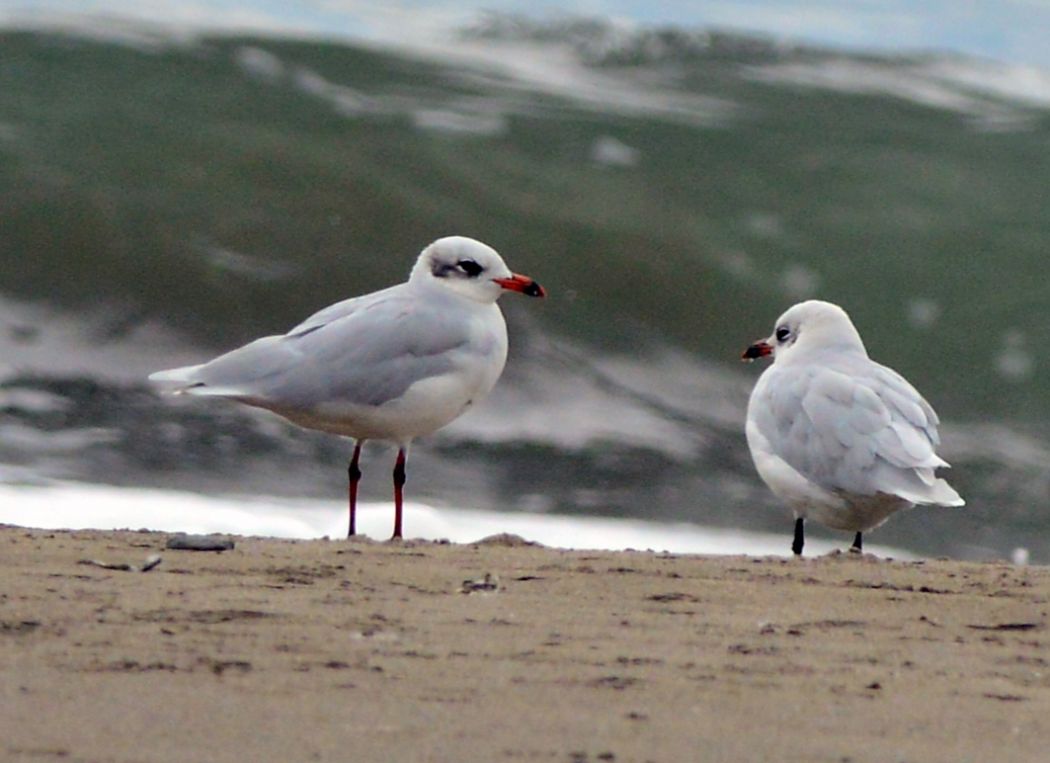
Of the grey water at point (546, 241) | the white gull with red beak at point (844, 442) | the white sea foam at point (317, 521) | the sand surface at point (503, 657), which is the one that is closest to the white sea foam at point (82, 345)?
the grey water at point (546, 241)

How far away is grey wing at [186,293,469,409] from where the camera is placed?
22.0 feet

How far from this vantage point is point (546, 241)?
13.8 m

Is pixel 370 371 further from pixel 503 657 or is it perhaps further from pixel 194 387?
pixel 503 657

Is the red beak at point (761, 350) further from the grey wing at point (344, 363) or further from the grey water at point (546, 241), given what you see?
the grey water at point (546, 241)

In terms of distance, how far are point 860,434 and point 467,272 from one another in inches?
59.1

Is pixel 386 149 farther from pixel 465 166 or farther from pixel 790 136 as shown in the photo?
pixel 790 136

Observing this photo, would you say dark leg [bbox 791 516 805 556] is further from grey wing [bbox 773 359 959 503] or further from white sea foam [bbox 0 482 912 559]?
white sea foam [bbox 0 482 912 559]

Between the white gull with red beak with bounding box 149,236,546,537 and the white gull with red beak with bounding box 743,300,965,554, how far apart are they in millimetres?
965

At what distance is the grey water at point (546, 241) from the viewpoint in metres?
10.5

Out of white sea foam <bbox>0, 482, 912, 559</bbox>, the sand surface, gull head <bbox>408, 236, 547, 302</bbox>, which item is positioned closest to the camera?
the sand surface

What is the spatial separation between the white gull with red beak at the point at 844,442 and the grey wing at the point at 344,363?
1.07 meters

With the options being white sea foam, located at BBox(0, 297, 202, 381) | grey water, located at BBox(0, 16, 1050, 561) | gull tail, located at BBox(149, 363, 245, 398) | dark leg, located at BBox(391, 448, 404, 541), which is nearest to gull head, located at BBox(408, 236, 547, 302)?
dark leg, located at BBox(391, 448, 404, 541)

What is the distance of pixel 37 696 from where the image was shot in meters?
3.48

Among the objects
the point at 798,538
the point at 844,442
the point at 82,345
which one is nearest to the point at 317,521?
the point at 798,538
